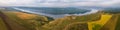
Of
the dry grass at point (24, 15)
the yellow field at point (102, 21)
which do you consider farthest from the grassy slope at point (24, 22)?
the yellow field at point (102, 21)

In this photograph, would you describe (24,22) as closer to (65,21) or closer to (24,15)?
(24,15)

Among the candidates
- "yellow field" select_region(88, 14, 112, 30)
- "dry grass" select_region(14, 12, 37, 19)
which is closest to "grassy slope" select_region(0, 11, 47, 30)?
"dry grass" select_region(14, 12, 37, 19)

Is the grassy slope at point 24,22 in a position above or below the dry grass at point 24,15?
below

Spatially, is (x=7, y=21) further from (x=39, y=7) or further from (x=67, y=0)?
(x=67, y=0)

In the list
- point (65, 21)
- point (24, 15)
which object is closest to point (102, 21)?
point (65, 21)

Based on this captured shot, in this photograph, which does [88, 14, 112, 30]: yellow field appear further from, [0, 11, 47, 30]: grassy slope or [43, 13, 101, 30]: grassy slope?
[0, 11, 47, 30]: grassy slope

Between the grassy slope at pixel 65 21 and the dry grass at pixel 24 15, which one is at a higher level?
the dry grass at pixel 24 15

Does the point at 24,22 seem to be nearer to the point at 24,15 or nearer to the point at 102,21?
the point at 24,15

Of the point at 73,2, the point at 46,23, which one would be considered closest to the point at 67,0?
the point at 73,2

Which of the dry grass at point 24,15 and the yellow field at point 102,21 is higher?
the dry grass at point 24,15

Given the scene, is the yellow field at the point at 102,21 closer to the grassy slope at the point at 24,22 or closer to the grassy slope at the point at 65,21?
the grassy slope at the point at 65,21

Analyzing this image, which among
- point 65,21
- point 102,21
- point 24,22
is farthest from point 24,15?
point 102,21
